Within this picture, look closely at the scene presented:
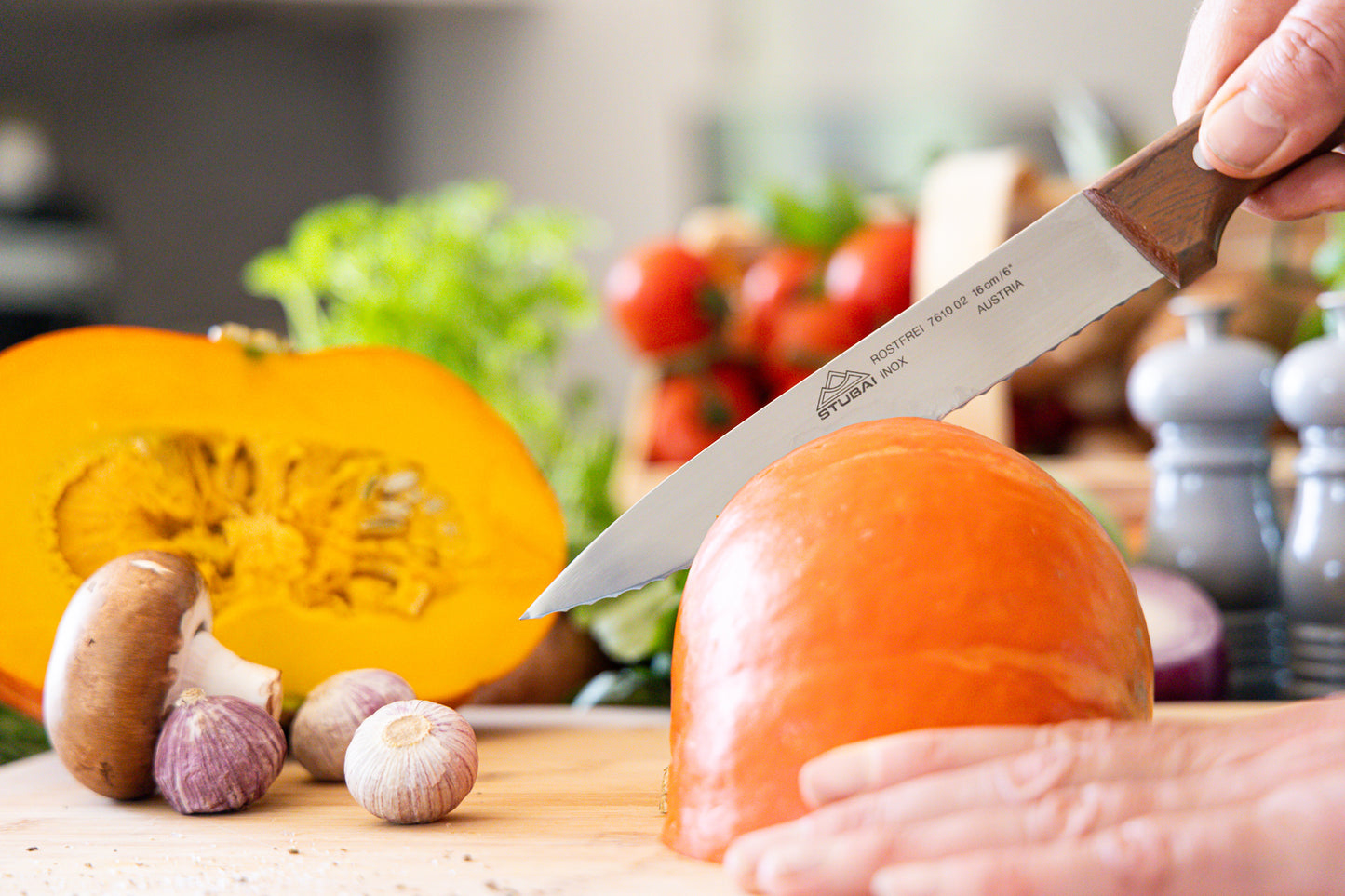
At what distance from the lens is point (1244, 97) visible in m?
0.76

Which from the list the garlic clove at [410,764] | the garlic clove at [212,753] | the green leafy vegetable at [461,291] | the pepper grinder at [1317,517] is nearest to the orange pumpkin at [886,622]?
the garlic clove at [410,764]

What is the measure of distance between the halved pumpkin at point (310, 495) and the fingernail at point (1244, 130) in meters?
0.55

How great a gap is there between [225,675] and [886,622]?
1.48ft

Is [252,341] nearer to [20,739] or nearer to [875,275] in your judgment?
[20,739]

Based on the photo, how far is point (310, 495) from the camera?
88cm

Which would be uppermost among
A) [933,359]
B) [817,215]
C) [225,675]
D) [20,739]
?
[817,215]

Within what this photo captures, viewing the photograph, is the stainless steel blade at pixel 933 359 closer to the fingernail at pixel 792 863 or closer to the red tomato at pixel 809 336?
the fingernail at pixel 792 863

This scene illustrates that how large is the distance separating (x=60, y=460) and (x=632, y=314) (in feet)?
3.83

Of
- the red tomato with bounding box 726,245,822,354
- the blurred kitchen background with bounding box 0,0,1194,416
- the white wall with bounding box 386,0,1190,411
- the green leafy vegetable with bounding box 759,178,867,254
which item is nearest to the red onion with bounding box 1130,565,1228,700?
the red tomato with bounding box 726,245,822,354

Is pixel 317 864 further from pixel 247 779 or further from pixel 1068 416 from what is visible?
pixel 1068 416

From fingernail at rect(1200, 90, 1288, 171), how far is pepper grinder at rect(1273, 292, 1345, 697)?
0.22 metres

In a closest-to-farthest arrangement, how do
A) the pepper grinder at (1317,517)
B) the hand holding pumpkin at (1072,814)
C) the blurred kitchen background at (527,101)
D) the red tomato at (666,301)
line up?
the hand holding pumpkin at (1072,814)
the pepper grinder at (1317,517)
the red tomato at (666,301)
the blurred kitchen background at (527,101)

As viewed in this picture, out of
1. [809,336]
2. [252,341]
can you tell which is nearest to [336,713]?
[252,341]

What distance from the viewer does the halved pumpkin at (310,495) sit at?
84cm
